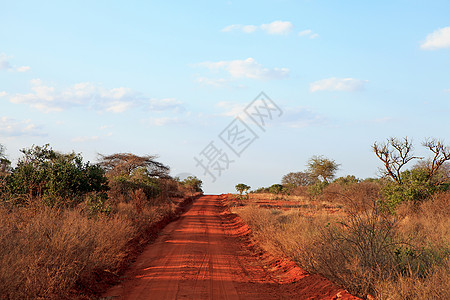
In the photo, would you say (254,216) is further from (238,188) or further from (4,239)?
(238,188)

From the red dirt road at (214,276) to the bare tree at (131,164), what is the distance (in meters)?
19.4

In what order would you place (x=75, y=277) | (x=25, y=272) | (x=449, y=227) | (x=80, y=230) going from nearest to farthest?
(x=25, y=272), (x=75, y=277), (x=80, y=230), (x=449, y=227)

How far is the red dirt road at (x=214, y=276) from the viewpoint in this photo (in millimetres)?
7180

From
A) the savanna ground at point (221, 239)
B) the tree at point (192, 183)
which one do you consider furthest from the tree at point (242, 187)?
the savanna ground at point (221, 239)

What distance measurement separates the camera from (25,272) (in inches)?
222

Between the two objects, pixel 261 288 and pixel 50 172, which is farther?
pixel 50 172

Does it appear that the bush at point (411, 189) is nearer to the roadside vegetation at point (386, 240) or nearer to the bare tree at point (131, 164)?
the roadside vegetation at point (386, 240)

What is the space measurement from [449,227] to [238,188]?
4562 cm

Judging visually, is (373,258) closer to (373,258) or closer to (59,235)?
(373,258)

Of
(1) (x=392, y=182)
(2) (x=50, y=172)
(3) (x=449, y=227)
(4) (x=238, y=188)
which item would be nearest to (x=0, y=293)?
(2) (x=50, y=172)

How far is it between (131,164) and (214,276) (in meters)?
25.5

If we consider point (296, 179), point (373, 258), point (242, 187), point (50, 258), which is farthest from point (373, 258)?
point (296, 179)

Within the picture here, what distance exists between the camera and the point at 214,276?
8.77 meters

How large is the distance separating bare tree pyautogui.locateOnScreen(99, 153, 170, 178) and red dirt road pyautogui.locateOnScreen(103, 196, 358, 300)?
63.8 ft
